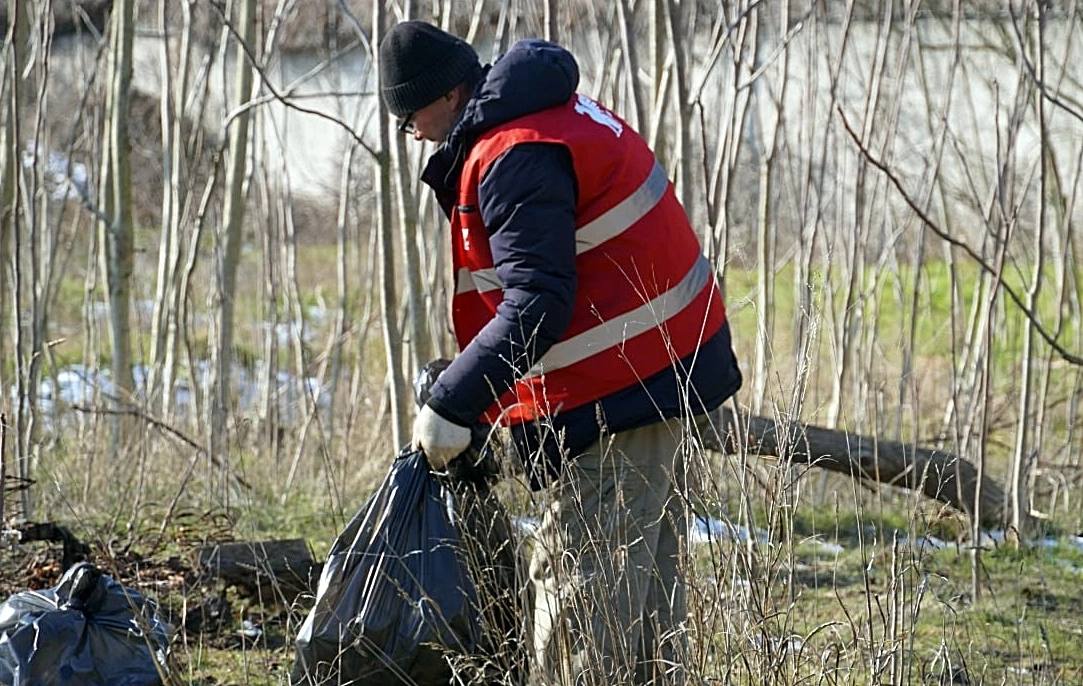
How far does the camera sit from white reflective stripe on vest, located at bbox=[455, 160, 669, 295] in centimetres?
250

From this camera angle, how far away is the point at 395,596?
8.26 feet

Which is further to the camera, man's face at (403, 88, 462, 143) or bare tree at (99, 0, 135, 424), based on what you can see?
bare tree at (99, 0, 135, 424)

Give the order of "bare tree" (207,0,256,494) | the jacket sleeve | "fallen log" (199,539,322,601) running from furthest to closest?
1. "bare tree" (207,0,256,494)
2. "fallen log" (199,539,322,601)
3. the jacket sleeve

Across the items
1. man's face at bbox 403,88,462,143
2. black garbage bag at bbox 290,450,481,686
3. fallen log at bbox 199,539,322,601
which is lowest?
fallen log at bbox 199,539,322,601

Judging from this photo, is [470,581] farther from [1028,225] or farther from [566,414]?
[1028,225]

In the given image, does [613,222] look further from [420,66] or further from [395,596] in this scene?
[395,596]

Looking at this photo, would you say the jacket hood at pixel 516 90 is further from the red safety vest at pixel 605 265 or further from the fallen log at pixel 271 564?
the fallen log at pixel 271 564

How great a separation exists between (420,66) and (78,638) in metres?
1.24

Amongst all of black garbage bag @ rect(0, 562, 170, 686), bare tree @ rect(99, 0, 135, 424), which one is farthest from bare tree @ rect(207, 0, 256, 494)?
black garbage bag @ rect(0, 562, 170, 686)

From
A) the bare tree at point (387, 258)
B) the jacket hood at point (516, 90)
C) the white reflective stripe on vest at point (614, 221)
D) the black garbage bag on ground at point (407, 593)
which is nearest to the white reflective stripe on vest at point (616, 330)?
the white reflective stripe on vest at point (614, 221)

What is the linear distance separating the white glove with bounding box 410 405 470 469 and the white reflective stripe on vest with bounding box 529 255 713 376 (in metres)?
0.17

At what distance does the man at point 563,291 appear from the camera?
93.4 inches

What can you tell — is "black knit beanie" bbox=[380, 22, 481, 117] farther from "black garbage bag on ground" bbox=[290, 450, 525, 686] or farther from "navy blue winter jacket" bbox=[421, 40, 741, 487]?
"black garbage bag on ground" bbox=[290, 450, 525, 686]

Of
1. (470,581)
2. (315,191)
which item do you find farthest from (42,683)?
(315,191)
